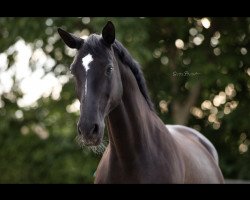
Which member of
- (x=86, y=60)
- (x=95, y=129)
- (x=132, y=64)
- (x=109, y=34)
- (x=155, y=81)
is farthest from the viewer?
(x=155, y=81)

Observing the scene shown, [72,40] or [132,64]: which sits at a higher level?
[72,40]

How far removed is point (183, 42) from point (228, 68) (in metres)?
1.39

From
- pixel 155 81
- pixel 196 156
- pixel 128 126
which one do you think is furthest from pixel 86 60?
pixel 155 81

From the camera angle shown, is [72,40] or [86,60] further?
[72,40]

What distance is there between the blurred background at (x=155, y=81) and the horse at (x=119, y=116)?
777 centimetres

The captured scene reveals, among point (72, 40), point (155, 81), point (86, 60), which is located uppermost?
point (72, 40)

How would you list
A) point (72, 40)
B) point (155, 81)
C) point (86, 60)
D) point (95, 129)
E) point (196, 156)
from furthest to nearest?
point (155, 81), point (196, 156), point (72, 40), point (86, 60), point (95, 129)

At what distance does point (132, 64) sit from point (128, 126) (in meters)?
0.54

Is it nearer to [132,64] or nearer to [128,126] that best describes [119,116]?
[128,126]

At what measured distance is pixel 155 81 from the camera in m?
14.6

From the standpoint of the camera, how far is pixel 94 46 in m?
4.51
